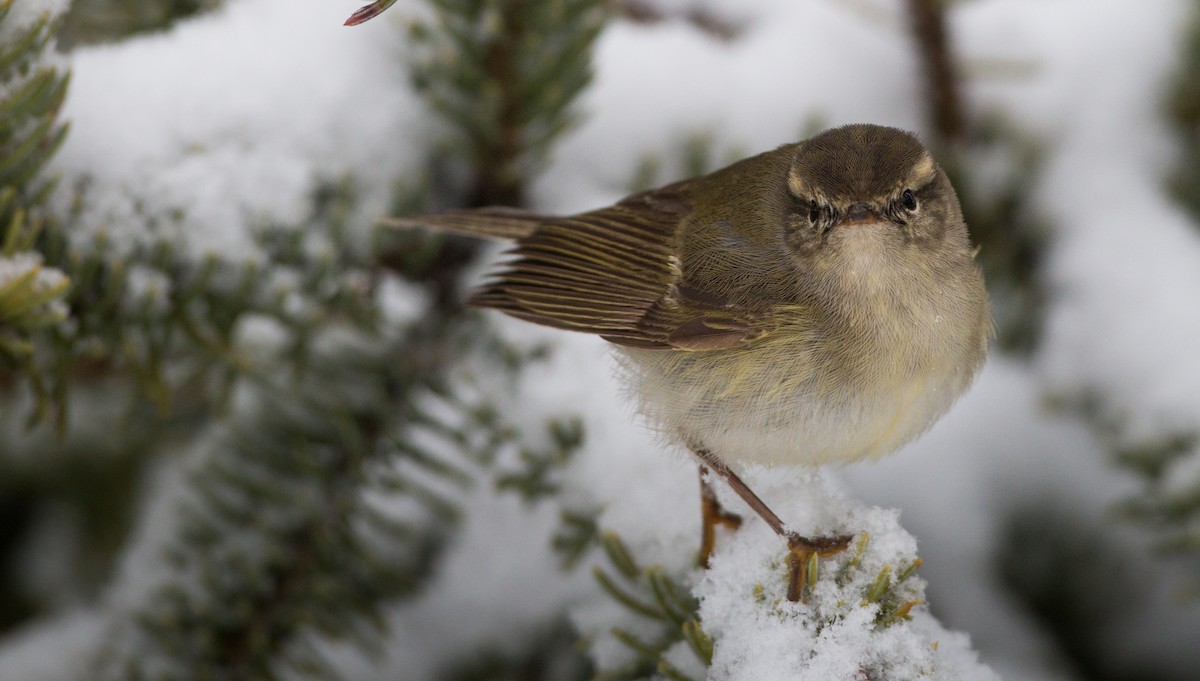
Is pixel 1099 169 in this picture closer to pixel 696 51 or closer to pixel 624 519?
pixel 696 51

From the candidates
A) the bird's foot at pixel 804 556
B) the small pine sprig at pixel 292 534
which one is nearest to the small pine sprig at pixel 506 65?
the small pine sprig at pixel 292 534

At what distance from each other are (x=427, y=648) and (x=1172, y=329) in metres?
1.66

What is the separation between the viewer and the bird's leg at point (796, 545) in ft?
4.69

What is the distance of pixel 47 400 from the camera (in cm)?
166

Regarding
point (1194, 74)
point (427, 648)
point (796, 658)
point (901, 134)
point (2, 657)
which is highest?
point (1194, 74)

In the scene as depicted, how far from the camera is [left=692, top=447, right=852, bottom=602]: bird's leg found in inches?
56.3

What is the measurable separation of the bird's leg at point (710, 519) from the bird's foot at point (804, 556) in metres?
0.21

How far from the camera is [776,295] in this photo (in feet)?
6.73

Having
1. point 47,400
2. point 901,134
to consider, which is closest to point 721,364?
point 901,134

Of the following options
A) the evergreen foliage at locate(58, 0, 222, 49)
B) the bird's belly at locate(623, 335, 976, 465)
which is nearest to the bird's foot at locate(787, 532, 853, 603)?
the bird's belly at locate(623, 335, 976, 465)

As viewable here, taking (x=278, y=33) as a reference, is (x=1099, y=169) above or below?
above

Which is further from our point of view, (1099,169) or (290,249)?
(1099,169)

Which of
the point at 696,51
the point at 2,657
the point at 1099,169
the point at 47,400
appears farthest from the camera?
the point at 696,51

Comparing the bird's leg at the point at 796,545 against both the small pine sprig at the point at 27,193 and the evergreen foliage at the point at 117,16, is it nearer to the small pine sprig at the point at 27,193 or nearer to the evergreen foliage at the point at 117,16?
the small pine sprig at the point at 27,193
